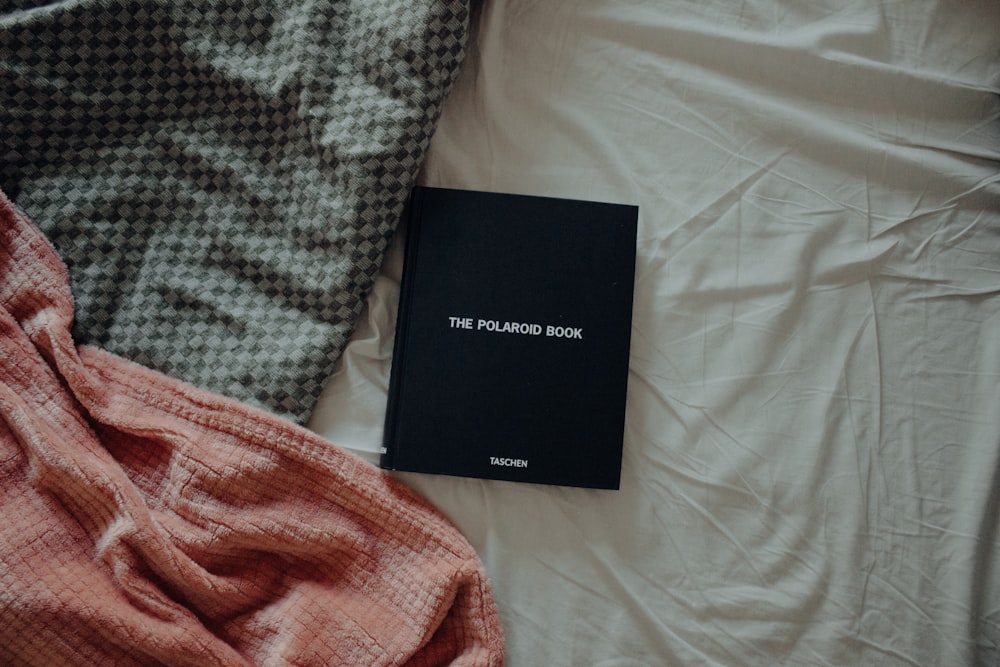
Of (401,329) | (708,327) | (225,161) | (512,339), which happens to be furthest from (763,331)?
(225,161)

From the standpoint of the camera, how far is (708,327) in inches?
33.2

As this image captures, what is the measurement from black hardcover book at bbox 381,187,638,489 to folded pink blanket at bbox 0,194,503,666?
0.08 meters

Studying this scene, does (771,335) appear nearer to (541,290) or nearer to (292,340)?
(541,290)

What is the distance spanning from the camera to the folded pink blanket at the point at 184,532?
723 mm

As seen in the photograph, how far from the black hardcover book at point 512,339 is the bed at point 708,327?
3cm

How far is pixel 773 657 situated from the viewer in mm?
Answer: 796

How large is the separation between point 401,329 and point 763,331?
389 millimetres

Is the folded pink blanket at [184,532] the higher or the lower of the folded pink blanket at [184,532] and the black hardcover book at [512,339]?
the lower

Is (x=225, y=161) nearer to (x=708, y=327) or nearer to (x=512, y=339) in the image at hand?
(x=512, y=339)

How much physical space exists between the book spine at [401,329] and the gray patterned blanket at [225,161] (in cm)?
3

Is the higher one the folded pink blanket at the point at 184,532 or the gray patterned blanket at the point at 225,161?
the gray patterned blanket at the point at 225,161

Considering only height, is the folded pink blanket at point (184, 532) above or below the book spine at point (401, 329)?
below

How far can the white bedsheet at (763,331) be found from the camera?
0.80 metres

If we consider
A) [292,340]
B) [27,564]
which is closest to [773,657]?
[292,340]
